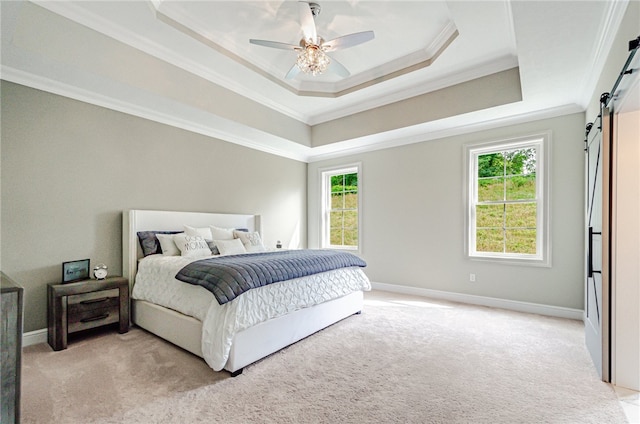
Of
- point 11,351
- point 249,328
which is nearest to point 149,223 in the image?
point 249,328

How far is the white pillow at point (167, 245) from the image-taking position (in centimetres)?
333

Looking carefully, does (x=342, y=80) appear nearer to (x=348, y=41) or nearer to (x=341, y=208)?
(x=348, y=41)

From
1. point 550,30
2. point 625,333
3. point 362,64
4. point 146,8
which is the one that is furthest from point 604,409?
point 146,8

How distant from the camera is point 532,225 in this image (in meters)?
3.83

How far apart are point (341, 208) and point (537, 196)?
3.11 meters

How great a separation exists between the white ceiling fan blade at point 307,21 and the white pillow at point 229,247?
2.43m

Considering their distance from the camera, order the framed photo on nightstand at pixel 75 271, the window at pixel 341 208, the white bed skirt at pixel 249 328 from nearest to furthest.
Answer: the white bed skirt at pixel 249 328, the framed photo on nightstand at pixel 75 271, the window at pixel 341 208

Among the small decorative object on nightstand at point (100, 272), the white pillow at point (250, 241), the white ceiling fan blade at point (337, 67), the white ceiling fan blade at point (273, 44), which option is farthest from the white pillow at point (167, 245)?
the white ceiling fan blade at point (337, 67)

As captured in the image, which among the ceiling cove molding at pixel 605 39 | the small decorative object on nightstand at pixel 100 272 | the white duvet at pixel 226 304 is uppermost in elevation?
the ceiling cove molding at pixel 605 39

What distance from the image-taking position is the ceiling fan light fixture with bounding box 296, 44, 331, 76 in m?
2.61

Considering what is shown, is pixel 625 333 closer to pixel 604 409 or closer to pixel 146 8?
pixel 604 409

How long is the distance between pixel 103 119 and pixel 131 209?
105cm

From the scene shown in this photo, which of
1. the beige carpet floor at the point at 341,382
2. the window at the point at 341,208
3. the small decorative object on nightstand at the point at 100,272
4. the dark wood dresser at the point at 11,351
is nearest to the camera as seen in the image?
the dark wood dresser at the point at 11,351

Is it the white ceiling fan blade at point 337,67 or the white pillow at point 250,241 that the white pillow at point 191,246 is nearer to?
the white pillow at point 250,241
